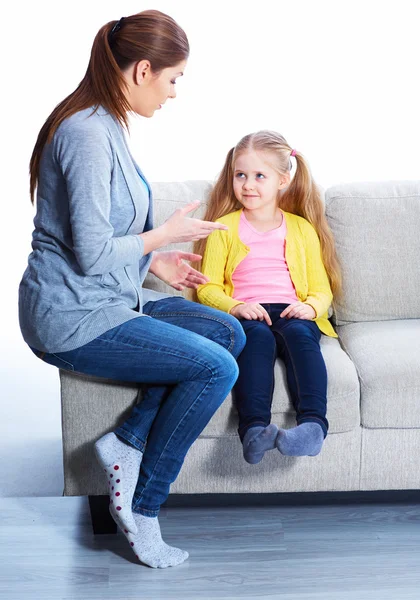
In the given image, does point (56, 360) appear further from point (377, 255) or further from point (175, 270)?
point (377, 255)

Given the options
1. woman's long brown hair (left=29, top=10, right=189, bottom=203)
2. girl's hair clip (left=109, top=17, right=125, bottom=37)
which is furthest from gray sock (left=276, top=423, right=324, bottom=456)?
girl's hair clip (left=109, top=17, right=125, bottom=37)

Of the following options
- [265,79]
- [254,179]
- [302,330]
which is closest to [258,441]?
[302,330]

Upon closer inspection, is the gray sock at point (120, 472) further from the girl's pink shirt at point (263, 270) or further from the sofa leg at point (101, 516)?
the girl's pink shirt at point (263, 270)

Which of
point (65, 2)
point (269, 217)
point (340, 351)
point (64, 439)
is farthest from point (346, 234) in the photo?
point (65, 2)

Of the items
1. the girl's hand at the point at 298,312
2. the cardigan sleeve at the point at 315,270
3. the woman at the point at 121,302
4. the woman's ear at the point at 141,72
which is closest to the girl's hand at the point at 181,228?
the woman at the point at 121,302

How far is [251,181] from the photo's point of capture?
8.18 feet

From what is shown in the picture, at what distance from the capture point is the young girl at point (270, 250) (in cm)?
236

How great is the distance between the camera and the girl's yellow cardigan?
8.16ft

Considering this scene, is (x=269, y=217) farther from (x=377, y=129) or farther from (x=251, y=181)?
(x=377, y=129)

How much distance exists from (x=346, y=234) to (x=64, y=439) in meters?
1.07

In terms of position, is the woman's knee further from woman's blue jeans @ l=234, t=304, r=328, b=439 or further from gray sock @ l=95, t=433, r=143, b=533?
gray sock @ l=95, t=433, r=143, b=533

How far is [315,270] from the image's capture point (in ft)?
8.29

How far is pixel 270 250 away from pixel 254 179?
22 cm

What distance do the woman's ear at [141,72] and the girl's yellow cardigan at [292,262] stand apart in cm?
62
